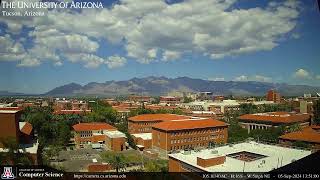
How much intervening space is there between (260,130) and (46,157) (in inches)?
142

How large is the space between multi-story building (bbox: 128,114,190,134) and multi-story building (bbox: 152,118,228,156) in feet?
1.25

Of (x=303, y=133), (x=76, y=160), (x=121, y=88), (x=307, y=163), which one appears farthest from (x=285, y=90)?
(x=76, y=160)

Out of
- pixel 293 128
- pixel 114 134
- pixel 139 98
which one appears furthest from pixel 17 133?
pixel 293 128

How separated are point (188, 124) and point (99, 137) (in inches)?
65.4

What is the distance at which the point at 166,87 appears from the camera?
232 inches

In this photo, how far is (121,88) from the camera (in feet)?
18.7

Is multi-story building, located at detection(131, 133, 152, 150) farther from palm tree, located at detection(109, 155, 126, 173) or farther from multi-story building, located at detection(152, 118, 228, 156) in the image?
palm tree, located at detection(109, 155, 126, 173)

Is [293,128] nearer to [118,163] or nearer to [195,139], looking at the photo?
[195,139]

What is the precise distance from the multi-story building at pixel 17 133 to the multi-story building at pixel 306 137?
3.74 metres

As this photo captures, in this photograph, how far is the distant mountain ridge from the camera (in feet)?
17.9

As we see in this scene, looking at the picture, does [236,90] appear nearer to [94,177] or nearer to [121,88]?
[121,88]

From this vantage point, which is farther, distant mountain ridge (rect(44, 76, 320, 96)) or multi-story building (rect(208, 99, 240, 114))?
multi-story building (rect(208, 99, 240, 114))

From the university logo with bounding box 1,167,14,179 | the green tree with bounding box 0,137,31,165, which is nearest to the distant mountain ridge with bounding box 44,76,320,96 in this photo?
the green tree with bounding box 0,137,31,165

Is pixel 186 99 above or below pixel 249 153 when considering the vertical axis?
above
